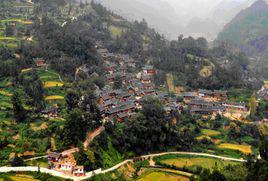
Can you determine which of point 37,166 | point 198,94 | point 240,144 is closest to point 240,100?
point 198,94

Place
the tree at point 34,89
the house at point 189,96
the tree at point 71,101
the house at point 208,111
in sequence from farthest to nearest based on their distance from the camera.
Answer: the house at point 189,96, the house at point 208,111, the tree at point 34,89, the tree at point 71,101

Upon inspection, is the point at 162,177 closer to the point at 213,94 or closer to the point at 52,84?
the point at 52,84

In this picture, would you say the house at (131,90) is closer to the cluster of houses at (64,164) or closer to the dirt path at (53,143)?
the dirt path at (53,143)

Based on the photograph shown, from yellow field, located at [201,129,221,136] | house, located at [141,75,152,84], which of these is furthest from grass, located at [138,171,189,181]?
house, located at [141,75,152,84]

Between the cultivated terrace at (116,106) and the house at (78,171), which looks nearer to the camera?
the house at (78,171)

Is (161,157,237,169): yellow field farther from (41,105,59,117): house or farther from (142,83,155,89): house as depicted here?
(142,83,155,89): house

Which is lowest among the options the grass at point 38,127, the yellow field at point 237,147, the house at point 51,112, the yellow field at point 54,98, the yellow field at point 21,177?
the yellow field at point 21,177

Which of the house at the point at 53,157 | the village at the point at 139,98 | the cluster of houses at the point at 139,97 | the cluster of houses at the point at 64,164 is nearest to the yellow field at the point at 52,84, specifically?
the village at the point at 139,98
